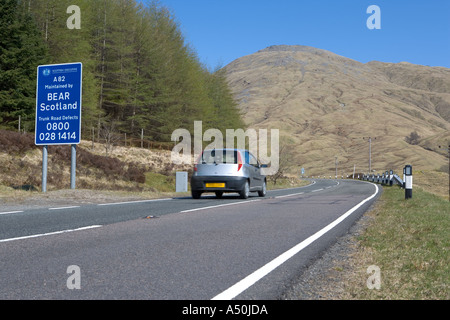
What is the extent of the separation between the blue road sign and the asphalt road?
6965 millimetres

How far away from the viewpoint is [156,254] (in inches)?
218

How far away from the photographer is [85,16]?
37.3 meters

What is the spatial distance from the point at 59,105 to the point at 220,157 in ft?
20.1

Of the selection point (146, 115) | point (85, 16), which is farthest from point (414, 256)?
point (146, 115)

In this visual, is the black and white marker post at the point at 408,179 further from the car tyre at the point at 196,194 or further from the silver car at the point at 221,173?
the car tyre at the point at 196,194

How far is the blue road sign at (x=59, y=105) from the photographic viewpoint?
1633cm

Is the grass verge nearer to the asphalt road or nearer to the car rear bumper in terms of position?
the asphalt road

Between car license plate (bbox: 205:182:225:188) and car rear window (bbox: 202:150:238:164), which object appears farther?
car rear window (bbox: 202:150:238:164)

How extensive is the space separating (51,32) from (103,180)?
639 inches

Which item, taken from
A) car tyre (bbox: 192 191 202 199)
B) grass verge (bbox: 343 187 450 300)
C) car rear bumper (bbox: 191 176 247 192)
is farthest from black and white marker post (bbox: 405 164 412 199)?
car tyre (bbox: 192 191 202 199)

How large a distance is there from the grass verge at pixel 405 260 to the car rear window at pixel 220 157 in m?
8.06

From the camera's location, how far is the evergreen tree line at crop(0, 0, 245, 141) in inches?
1225

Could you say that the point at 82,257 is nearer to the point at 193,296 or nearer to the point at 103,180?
the point at 193,296
